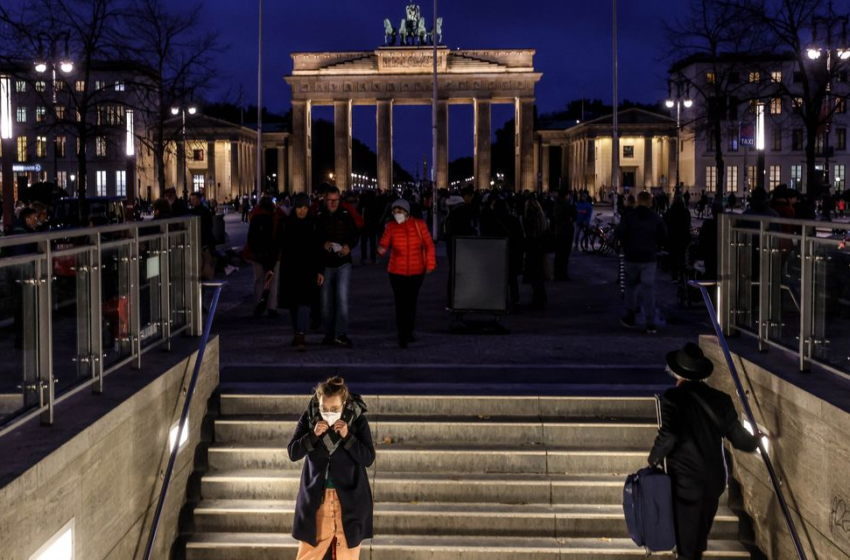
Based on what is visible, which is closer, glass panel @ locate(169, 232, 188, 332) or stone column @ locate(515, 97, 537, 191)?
glass panel @ locate(169, 232, 188, 332)

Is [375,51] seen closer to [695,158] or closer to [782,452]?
[695,158]

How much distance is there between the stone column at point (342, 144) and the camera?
106 meters

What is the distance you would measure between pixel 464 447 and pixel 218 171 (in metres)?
110

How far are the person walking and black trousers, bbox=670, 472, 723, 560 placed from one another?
6.68 meters

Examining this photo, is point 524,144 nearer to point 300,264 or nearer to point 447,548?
point 300,264

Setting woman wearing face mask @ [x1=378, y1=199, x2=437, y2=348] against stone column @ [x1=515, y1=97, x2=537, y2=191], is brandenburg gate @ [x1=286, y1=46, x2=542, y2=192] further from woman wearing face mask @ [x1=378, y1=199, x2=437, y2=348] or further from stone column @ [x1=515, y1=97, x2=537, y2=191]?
woman wearing face mask @ [x1=378, y1=199, x2=437, y2=348]

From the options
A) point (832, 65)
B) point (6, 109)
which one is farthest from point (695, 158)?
point (6, 109)

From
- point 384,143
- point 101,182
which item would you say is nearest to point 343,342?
point 101,182

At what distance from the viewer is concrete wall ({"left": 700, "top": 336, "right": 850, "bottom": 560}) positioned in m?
6.93

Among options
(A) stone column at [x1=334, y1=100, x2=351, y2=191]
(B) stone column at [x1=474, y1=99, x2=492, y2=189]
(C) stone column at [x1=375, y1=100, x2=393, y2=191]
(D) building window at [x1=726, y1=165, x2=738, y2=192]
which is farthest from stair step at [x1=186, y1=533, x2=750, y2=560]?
(A) stone column at [x1=334, y1=100, x2=351, y2=191]

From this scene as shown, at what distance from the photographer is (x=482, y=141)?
10394cm

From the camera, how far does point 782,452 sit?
7891 millimetres

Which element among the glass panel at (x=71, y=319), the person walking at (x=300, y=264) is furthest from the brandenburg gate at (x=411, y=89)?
the glass panel at (x=71, y=319)

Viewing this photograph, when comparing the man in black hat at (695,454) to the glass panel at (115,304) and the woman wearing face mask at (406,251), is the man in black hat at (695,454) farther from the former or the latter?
the woman wearing face mask at (406,251)
